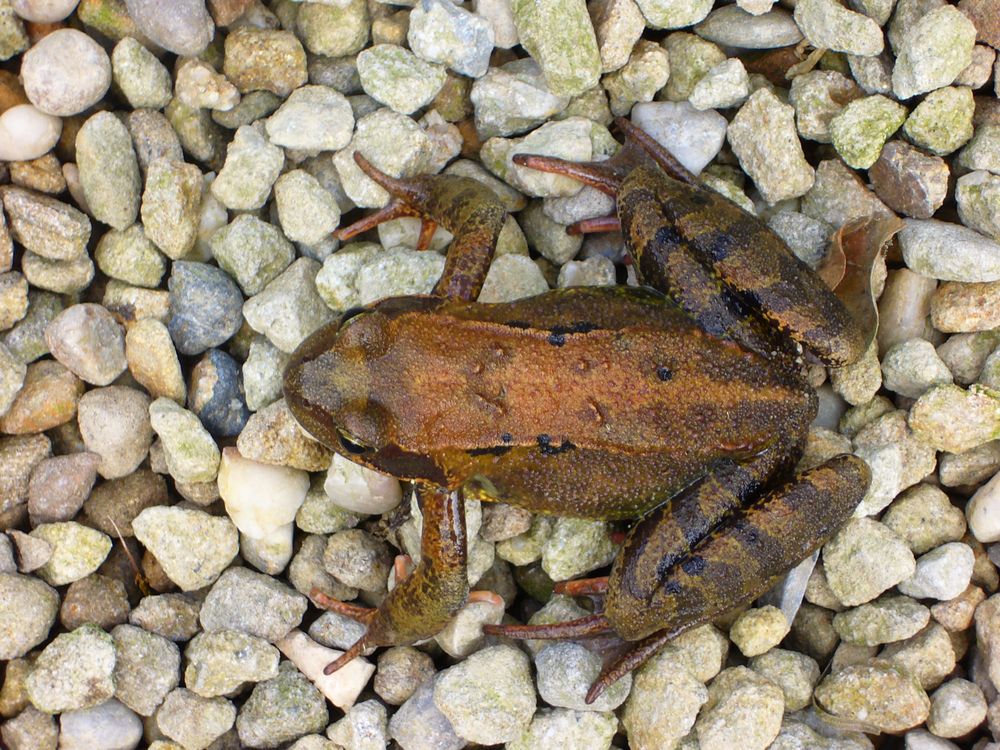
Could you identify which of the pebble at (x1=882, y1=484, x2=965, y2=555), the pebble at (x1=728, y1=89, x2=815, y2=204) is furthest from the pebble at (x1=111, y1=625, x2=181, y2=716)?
the pebble at (x1=728, y1=89, x2=815, y2=204)

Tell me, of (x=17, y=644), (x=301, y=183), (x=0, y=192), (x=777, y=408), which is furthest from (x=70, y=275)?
(x=777, y=408)


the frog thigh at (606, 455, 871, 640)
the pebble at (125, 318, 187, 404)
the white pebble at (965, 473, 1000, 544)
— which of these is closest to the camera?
the frog thigh at (606, 455, 871, 640)

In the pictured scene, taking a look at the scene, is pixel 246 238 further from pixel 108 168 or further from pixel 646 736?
pixel 646 736

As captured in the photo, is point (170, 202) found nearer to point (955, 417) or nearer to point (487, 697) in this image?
point (487, 697)

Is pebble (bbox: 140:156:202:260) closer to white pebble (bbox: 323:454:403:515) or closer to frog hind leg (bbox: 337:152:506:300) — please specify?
frog hind leg (bbox: 337:152:506:300)

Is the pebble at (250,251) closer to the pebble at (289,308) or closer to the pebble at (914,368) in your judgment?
the pebble at (289,308)
